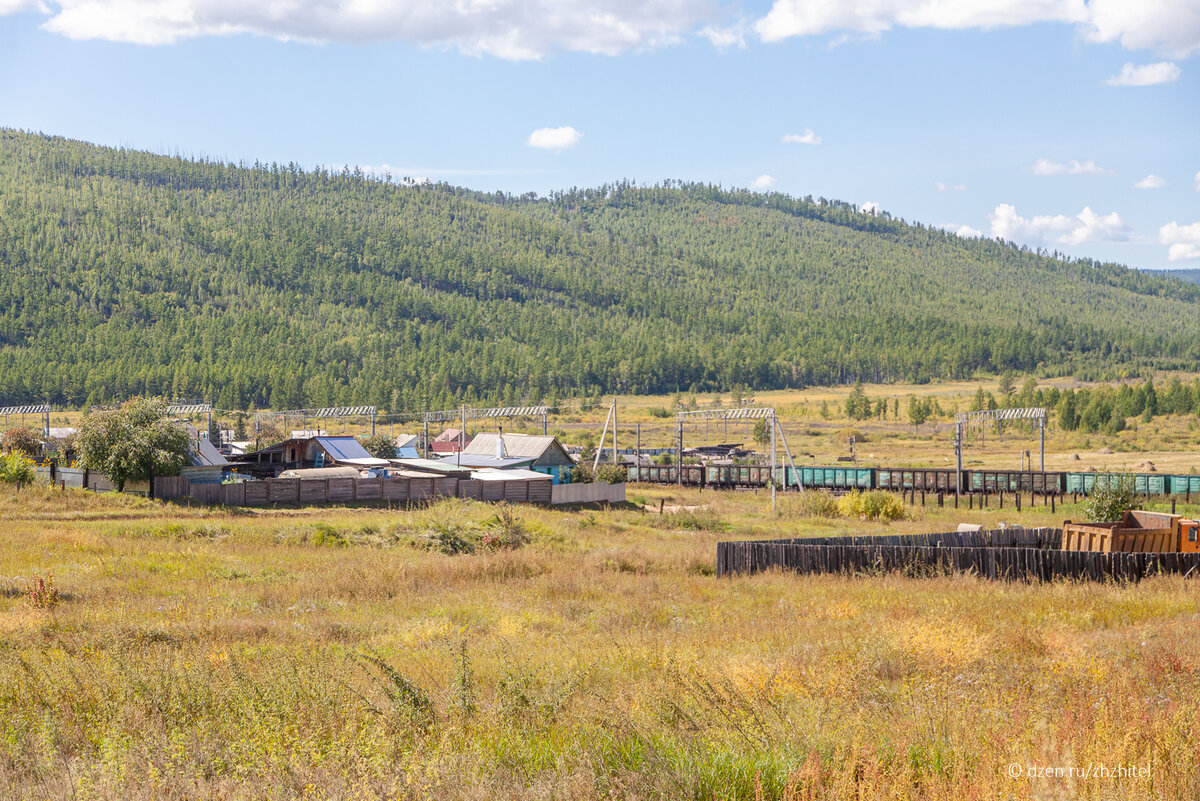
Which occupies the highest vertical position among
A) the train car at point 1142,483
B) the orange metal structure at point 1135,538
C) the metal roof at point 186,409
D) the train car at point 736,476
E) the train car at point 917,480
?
the metal roof at point 186,409

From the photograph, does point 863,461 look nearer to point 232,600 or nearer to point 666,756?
point 232,600

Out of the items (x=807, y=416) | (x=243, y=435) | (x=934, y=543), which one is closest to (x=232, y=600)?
(x=934, y=543)

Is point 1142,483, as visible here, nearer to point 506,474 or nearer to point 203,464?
point 506,474

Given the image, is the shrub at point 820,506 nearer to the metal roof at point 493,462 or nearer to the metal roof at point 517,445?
the metal roof at point 517,445

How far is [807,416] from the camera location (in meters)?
152

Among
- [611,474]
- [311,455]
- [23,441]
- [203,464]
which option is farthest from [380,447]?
[611,474]

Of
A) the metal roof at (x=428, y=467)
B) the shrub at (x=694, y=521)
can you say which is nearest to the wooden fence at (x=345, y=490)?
the shrub at (x=694, y=521)

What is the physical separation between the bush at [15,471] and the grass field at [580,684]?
796 inches

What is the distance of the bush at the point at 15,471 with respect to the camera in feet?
130

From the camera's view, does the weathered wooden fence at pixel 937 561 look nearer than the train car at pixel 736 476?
Yes

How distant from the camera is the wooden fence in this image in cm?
3988

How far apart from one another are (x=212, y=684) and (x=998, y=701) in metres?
7.66

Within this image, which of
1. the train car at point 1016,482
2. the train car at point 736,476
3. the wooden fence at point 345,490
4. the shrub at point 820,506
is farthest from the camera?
the train car at point 736,476

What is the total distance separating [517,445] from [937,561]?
1647 inches
